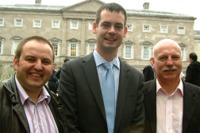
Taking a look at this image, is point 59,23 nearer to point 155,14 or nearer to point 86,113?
point 155,14

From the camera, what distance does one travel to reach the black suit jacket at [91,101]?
2.78m

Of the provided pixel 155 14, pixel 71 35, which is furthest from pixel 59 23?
pixel 155 14

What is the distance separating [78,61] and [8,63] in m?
38.0

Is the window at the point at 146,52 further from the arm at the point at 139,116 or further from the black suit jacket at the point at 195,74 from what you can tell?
the arm at the point at 139,116

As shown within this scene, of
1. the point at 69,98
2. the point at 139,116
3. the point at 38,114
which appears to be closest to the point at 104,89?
the point at 69,98

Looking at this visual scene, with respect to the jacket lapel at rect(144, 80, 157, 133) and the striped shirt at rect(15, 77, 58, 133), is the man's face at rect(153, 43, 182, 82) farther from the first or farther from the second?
the striped shirt at rect(15, 77, 58, 133)

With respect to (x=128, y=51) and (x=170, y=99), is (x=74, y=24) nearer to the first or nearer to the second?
(x=128, y=51)

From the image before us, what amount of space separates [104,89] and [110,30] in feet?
2.18

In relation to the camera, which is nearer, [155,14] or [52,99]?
[52,99]

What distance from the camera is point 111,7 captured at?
9.55 feet

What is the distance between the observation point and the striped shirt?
2.45 m

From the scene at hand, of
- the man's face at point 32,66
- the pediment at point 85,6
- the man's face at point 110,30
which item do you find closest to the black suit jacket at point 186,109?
the man's face at point 110,30

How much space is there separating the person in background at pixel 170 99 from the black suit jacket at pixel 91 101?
0.66 feet

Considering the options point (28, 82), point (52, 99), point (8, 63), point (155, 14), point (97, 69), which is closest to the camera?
point (28, 82)
